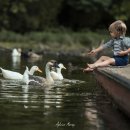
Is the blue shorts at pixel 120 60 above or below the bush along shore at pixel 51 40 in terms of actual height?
below

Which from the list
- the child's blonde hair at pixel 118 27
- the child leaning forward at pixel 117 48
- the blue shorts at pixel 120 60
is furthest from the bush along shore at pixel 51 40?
the child's blonde hair at pixel 118 27

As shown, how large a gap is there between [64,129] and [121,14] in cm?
5956

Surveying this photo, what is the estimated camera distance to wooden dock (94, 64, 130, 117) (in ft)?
47.8

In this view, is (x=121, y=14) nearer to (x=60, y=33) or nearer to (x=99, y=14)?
(x=99, y=14)

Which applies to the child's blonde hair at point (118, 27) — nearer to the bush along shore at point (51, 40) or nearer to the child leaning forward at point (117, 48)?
the child leaning forward at point (117, 48)

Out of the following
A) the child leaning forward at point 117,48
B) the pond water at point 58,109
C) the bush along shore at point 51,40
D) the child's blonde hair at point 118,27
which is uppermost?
the bush along shore at point 51,40

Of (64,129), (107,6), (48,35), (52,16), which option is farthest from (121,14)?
(64,129)

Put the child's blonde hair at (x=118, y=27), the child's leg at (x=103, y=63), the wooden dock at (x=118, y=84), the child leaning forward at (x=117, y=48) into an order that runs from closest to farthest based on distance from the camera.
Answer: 1. the wooden dock at (x=118, y=84)
2. the child's blonde hair at (x=118, y=27)
3. the child leaning forward at (x=117, y=48)
4. the child's leg at (x=103, y=63)

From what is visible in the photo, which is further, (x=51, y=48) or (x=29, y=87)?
(x=51, y=48)

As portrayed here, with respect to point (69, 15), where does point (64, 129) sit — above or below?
below

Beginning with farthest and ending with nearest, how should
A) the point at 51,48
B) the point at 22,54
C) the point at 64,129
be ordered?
the point at 51,48 → the point at 22,54 → the point at 64,129

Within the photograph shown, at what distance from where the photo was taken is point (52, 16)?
233 ft

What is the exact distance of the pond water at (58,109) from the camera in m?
13.9

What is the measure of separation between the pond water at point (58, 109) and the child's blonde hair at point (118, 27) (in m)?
1.84
